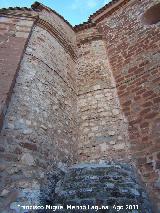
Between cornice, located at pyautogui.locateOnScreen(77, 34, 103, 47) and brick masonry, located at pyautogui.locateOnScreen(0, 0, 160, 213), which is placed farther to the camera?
cornice, located at pyautogui.locateOnScreen(77, 34, 103, 47)

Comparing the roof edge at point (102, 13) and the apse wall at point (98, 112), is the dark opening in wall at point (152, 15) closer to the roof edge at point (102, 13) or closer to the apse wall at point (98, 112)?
the roof edge at point (102, 13)

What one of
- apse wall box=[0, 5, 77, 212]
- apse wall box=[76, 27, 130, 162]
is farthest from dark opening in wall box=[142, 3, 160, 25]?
apse wall box=[0, 5, 77, 212]

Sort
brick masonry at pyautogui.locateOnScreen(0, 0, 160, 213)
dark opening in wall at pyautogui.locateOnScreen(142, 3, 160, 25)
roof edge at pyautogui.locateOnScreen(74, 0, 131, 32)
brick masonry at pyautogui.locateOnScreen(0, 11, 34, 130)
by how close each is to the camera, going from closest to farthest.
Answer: brick masonry at pyautogui.locateOnScreen(0, 0, 160, 213)
brick masonry at pyautogui.locateOnScreen(0, 11, 34, 130)
dark opening in wall at pyautogui.locateOnScreen(142, 3, 160, 25)
roof edge at pyautogui.locateOnScreen(74, 0, 131, 32)

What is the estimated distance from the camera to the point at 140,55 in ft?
20.7

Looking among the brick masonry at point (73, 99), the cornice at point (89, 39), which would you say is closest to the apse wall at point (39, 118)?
the brick masonry at point (73, 99)

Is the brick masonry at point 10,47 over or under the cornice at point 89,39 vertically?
under

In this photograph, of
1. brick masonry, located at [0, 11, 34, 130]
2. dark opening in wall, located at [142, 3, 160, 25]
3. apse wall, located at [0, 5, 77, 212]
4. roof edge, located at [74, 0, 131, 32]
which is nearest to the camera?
apse wall, located at [0, 5, 77, 212]

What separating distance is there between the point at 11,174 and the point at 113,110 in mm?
2827

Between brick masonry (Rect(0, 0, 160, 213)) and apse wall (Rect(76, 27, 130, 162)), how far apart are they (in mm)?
20

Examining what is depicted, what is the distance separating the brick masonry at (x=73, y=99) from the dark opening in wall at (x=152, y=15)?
140 mm

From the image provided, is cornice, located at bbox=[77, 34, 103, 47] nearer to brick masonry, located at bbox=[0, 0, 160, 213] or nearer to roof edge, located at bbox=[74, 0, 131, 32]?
brick masonry, located at bbox=[0, 0, 160, 213]

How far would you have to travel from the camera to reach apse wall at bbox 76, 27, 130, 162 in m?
5.14

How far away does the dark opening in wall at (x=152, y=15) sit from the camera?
7.24m

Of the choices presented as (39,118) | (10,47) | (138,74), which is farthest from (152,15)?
(39,118)
